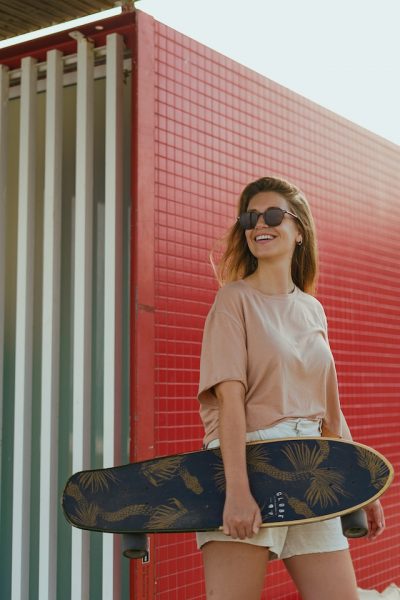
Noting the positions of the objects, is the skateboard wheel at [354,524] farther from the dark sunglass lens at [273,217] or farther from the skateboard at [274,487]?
the dark sunglass lens at [273,217]

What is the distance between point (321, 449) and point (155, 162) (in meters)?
2.07

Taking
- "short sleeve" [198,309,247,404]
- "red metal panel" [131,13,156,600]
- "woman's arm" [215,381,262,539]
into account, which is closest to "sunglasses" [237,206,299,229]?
"short sleeve" [198,309,247,404]

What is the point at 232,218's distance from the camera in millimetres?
4750

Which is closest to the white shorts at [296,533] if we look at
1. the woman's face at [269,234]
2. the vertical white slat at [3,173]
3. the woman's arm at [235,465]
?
the woman's arm at [235,465]

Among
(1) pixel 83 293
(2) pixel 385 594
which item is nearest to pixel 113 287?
(1) pixel 83 293

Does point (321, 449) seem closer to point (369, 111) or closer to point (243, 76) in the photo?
point (243, 76)

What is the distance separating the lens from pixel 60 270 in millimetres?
4309

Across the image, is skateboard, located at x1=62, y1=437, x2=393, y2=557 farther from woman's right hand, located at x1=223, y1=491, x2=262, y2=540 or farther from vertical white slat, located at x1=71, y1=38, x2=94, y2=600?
vertical white slat, located at x1=71, y1=38, x2=94, y2=600

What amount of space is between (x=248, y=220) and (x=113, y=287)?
143 cm

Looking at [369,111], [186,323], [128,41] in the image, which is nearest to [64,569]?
[186,323]

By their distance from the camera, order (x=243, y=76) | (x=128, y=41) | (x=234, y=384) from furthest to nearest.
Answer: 1. (x=243, y=76)
2. (x=128, y=41)
3. (x=234, y=384)

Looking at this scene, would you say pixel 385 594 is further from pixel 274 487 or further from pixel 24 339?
pixel 274 487

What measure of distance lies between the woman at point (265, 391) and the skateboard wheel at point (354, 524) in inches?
2.8

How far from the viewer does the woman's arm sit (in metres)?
2.27
